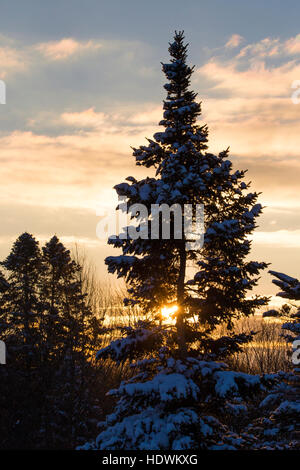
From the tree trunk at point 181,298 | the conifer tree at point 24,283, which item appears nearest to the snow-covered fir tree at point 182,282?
the tree trunk at point 181,298

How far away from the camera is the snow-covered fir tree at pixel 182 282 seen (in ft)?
35.5

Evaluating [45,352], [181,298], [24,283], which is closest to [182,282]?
[181,298]

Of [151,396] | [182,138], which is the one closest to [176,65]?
[182,138]

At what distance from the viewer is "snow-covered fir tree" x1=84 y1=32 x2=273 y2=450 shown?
10820mm

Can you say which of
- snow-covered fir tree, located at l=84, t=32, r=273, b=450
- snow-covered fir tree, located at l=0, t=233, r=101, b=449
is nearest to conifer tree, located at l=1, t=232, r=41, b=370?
snow-covered fir tree, located at l=0, t=233, r=101, b=449

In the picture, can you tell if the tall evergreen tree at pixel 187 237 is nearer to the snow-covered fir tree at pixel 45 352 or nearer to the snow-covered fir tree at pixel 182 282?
the snow-covered fir tree at pixel 182 282

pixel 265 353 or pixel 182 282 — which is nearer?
pixel 182 282

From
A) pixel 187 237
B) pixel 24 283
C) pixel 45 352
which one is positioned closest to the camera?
pixel 187 237

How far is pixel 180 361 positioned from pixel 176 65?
9.58 metres

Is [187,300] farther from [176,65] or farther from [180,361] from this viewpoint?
[176,65]

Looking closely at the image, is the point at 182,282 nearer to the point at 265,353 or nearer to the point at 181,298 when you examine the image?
the point at 181,298

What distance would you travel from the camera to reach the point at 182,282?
13680 millimetres

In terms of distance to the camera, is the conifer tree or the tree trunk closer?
the tree trunk

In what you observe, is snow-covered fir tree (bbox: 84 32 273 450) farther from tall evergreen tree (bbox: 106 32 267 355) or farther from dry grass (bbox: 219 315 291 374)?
dry grass (bbox: 219 315 291 374)
